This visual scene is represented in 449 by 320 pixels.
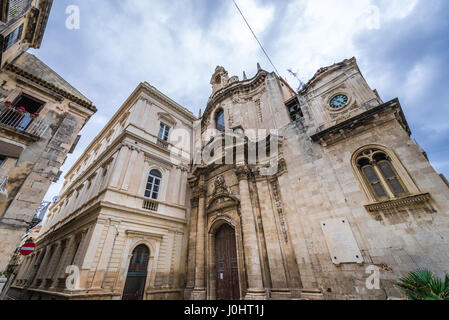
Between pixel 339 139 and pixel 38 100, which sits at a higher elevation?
pixel 38 100

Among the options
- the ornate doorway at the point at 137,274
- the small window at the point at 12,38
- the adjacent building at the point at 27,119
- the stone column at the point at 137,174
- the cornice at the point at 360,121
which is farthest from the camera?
the stone column at the point at 137,174

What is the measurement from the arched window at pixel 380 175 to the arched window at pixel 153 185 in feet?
37.2

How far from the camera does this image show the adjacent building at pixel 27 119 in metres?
6.12

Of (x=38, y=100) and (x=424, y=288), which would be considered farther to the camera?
(x=38, y=100)

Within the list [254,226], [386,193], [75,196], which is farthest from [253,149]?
[75,196]

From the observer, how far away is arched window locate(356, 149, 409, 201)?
22.3 ft

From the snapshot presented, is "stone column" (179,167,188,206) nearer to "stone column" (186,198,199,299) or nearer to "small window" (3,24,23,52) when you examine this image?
"stone column" (186,198,199,299)

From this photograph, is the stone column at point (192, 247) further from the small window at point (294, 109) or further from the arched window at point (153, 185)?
the small window at point (294, 109)

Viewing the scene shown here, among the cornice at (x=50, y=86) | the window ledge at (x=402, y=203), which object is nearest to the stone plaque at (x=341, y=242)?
the window ledge at (x=402, y=203)

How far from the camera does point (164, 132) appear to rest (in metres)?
15.1

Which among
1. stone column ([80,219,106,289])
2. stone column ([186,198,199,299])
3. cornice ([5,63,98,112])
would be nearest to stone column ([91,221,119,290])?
stone column ([80,219,106,289])

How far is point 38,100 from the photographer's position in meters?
8.27

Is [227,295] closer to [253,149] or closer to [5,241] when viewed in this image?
[253,149]

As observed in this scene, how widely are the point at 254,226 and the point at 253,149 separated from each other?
185 inches
